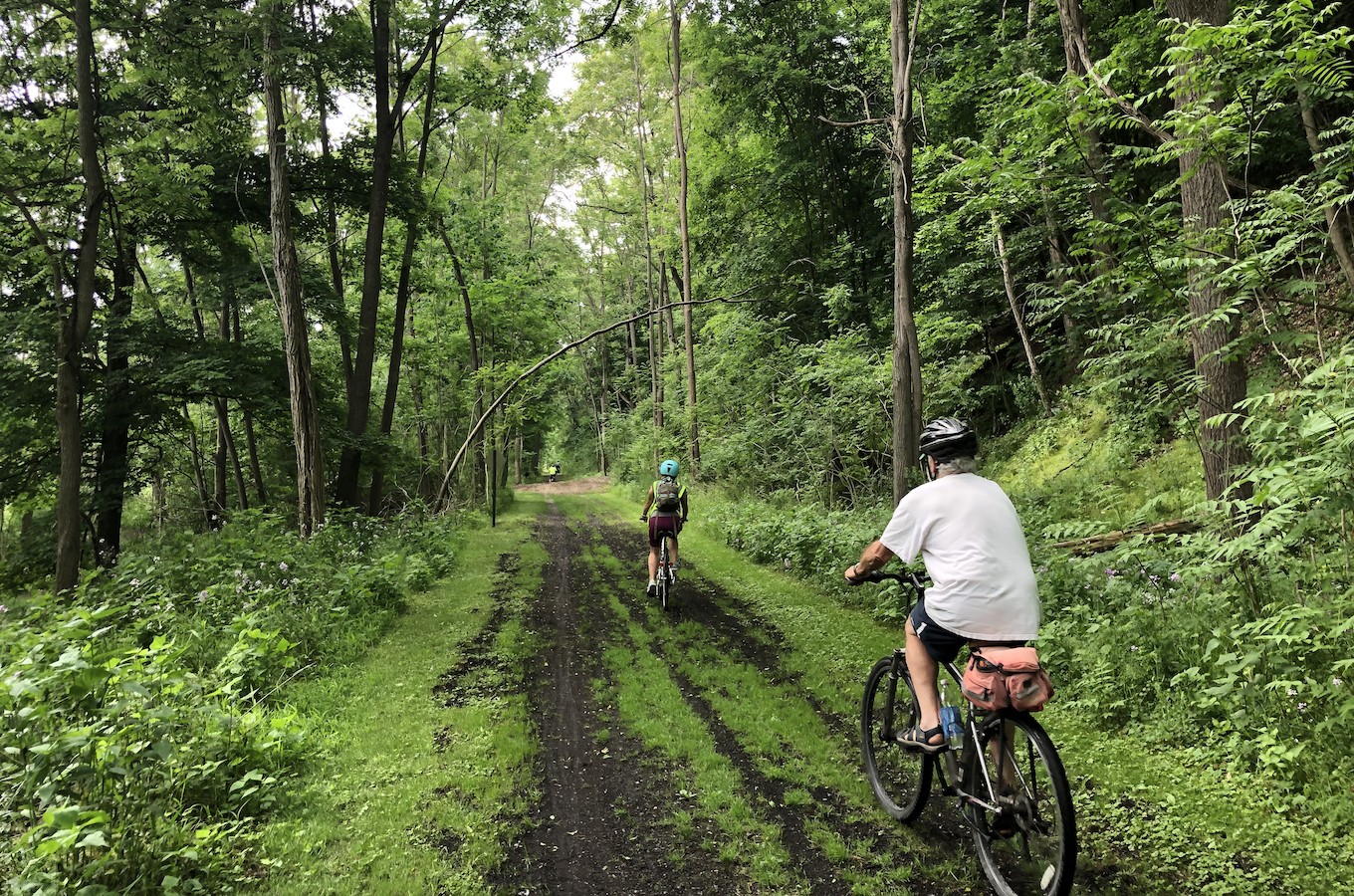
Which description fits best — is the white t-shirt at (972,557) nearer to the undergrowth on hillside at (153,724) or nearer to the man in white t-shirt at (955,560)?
the man in white t-shirt at (955,560)

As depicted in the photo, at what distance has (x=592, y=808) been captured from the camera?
12.6 feet

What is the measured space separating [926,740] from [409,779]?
3.22m

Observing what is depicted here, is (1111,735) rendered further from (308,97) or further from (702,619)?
(308,97)

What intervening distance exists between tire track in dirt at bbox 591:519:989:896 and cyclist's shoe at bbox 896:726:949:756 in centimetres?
51

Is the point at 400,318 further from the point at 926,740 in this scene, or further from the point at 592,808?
the point at 926,740

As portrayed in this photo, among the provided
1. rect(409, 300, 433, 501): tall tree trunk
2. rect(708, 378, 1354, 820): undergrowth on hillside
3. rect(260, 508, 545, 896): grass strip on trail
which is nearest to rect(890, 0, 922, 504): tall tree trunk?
rect(708, 378, 1354, 820): undergrowth on hillside

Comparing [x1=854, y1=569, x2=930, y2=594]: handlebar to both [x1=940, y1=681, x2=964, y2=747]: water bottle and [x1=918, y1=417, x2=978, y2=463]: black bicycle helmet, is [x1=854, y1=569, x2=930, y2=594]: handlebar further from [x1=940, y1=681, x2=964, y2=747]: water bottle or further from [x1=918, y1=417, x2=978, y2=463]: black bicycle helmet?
[x1=918, y1=417, x2=978, y2=463]: black bicycle helmet

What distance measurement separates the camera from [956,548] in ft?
9.63

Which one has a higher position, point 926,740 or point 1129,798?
point 926,740

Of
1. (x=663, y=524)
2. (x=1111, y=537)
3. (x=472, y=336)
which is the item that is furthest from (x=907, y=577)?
(x=472, y=336)

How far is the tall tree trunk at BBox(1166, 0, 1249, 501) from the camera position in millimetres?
4891

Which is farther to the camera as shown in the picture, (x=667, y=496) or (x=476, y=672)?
(x=667, y=496)

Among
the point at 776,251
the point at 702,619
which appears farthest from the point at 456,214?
the point at 702,619

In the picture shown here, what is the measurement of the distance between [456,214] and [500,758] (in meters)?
19.9
